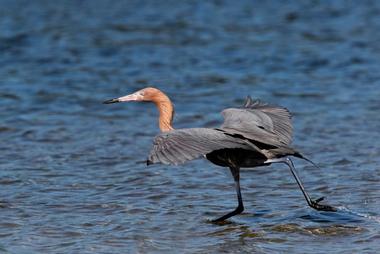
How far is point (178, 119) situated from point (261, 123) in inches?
164

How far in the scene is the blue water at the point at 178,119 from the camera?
24.1ft

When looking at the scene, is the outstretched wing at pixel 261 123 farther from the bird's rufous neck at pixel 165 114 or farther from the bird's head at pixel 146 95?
the bird's head at pixel 146 95

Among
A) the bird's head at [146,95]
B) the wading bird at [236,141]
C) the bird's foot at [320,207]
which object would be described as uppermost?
the bird's head at [146,95]

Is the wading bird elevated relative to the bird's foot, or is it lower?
elevated

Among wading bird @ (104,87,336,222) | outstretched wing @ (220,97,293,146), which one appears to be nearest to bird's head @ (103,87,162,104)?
wading bird @ (104,87,336,222)

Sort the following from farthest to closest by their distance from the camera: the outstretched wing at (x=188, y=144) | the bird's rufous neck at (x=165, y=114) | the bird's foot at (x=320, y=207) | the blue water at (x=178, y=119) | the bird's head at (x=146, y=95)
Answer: the bird's head at (x=146, y=95), the bird's rufous neck at (x=165, y=114), the bird's foot at (x=320, y=207), the blue water at (x=178, y=119), the outstretched wing at (x=188, y=144)

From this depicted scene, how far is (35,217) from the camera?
773 cm

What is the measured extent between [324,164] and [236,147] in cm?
284

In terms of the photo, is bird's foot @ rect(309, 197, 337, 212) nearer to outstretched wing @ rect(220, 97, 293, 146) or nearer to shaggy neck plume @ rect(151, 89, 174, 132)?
outstretched wing @ rect(220, 97, 293, 146)

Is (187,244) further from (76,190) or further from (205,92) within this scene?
(205,92)

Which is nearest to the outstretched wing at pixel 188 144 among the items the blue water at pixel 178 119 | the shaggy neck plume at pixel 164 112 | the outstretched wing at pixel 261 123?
the outstretched wing at pixel 261 123

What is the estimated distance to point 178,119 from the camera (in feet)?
38.9

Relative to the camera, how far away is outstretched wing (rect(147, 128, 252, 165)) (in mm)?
6297

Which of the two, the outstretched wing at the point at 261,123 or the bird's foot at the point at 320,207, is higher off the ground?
the outstretched wing at the point at 261,123
